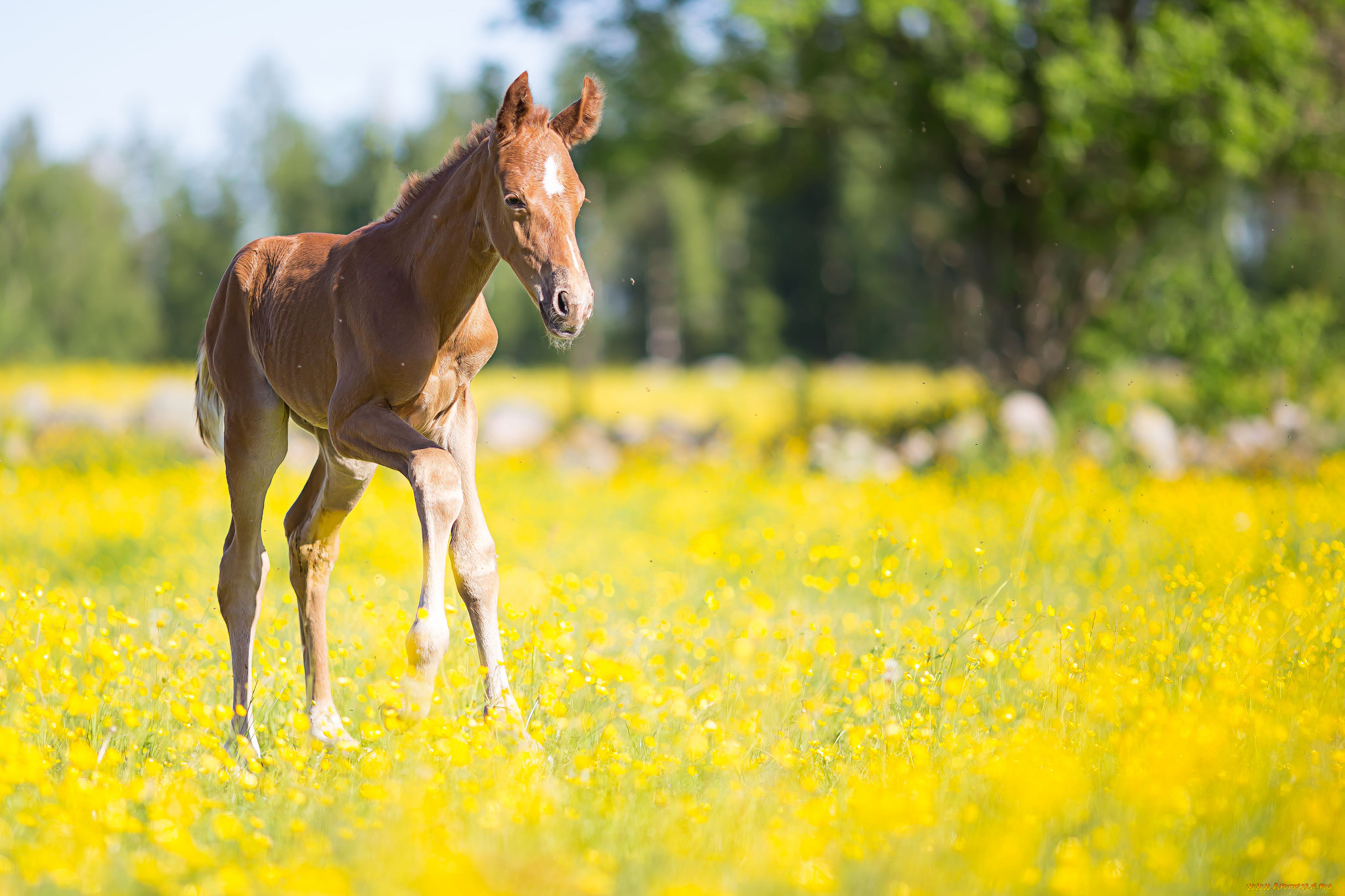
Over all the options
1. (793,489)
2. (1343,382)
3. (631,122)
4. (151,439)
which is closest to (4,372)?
(151,439)

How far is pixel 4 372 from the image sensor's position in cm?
2780

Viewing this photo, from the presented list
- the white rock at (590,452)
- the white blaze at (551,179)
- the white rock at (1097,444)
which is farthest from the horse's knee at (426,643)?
the white rock at (1097,444)

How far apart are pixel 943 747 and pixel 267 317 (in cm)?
328

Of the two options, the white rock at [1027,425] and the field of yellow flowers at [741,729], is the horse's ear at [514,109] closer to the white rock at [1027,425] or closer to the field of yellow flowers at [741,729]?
the field of yellow flowers at [741,729]

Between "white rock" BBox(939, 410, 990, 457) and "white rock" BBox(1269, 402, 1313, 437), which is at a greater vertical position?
"white rock" BBox(939, 410, 990, 457)

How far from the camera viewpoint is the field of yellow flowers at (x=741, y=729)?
105 inches

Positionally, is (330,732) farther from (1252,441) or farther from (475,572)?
(1252,441)

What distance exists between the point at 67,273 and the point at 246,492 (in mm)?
40556

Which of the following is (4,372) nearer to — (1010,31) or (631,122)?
(631,122)

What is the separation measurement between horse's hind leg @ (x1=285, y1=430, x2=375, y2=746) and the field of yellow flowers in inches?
7.2

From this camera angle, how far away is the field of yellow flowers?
2.66 m

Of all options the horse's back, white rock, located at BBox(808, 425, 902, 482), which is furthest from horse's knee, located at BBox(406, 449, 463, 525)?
white rock, located at BBox(808, 425, 902, 482)

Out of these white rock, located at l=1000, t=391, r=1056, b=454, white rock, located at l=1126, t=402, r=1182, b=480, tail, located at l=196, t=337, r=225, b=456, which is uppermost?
tail, located at l=196, t=337, r=225, b=456

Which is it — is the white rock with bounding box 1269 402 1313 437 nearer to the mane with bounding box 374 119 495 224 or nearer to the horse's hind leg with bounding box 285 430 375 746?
the mane with bounding box 374 119 495 224
